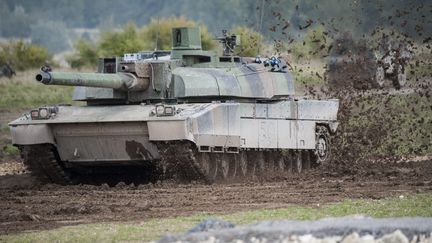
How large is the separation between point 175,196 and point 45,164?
3.82 metres

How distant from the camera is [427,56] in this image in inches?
1280

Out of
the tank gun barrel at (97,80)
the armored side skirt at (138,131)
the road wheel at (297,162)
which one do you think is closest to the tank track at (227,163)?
the road wheel at (297,162)

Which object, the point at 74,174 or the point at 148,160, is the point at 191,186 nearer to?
the point at 148,160

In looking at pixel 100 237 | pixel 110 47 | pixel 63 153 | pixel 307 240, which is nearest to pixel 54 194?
pixel 63 153

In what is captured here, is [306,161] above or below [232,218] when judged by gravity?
below

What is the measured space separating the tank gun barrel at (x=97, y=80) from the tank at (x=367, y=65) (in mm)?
8348

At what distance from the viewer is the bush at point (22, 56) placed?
5419cm

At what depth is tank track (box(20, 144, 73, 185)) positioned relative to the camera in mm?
21891

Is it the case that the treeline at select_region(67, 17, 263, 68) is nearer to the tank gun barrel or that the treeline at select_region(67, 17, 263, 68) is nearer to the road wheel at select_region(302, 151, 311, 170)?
the road wheel at select_region(302, 151, 311, 170)

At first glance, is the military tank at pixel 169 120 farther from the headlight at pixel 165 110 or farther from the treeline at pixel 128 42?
the treeline at pixel 128 42

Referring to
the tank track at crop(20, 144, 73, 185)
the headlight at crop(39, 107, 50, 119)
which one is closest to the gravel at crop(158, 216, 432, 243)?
the headlight at crop(39, 107, 50, 119)

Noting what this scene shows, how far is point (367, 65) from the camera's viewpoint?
3297cm

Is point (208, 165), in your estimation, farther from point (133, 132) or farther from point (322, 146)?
point (322, 146)

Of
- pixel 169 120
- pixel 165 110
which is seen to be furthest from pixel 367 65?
pixel 169 120
